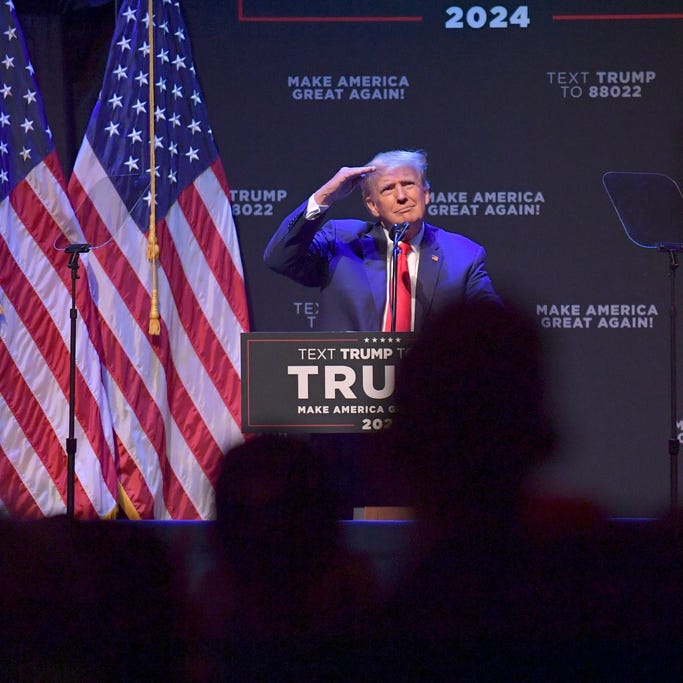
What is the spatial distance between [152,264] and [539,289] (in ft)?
6.62

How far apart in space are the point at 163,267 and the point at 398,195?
5.53 ft

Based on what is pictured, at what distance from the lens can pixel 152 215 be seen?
4855 millimetres

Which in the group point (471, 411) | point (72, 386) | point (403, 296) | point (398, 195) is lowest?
point (72, 386)

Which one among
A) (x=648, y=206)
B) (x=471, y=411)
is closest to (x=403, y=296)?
(x=648, y=206)

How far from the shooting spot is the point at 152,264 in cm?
487

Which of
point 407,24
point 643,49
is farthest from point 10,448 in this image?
point 643,49

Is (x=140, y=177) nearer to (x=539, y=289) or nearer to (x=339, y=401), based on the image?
(x=539, y=289)

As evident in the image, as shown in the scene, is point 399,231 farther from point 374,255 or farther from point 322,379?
point 322,379

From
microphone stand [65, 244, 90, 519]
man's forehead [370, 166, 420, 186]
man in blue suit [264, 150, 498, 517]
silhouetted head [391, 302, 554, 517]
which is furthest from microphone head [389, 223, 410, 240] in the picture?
silhouetted head [391, 302, 554, 517]

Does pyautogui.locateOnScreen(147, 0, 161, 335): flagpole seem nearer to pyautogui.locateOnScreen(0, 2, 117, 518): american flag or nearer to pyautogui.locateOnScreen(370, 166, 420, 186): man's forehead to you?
pyautogui.locateOnScreen(0, 2, 117, 518): american flag

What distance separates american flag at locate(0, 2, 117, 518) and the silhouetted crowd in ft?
12.7

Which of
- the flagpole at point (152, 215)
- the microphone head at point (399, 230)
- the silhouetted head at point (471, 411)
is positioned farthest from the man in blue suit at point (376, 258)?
the silhouetted head at point (471, 411)

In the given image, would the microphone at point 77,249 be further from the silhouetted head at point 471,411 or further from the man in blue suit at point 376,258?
the silhouetted head at point 471,411

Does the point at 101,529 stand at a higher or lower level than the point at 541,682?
higher
